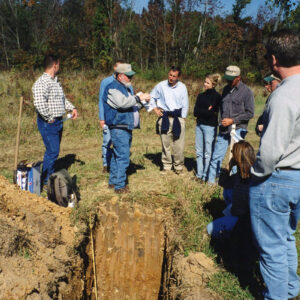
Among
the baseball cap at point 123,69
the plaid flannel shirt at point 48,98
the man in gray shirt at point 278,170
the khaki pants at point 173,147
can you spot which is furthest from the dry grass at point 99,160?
the baseball cap at point 123,69

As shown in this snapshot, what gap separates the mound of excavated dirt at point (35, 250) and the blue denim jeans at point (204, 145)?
249cm

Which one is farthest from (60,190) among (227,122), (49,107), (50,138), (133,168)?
(227,122)

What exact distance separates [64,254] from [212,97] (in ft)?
10.8

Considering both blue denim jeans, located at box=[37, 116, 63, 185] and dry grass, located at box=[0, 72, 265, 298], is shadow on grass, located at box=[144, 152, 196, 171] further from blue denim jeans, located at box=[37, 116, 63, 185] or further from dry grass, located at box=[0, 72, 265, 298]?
blue denim jeans, located at box=[37, 116, 63, 185]

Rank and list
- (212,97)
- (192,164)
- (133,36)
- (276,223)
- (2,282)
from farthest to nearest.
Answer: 1. (133,36)
2. (192,164)
3. (212,97)
4. (2,282)
5. (276,223)

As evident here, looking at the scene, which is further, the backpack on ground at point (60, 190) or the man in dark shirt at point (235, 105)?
the man in dark shirt at point (235, 105)

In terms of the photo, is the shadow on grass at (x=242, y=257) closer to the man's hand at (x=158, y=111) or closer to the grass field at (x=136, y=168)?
the grass field at (x=136, y=168)

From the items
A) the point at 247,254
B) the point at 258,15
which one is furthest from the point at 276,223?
the point at 258,15

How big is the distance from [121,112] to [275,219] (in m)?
2.70

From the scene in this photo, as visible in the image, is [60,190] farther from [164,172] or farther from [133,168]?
[164,172]

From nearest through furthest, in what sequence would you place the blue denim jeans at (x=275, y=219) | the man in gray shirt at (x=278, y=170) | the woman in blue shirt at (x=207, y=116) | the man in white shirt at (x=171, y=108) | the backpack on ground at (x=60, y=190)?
1. the man in gray shirt at (x=278, y=170)
2. the blue denim jeans at (x=275, y=219)
3. the backpack on ground at (x=60, y=190)
4. the woman in blue shirt at (x=207, y=116)
5. the man in white shirt at (x=171, y=108)

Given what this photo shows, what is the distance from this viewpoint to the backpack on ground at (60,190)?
3.95 meters

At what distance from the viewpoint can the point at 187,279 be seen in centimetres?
296

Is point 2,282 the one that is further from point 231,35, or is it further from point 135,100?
point 231,35
